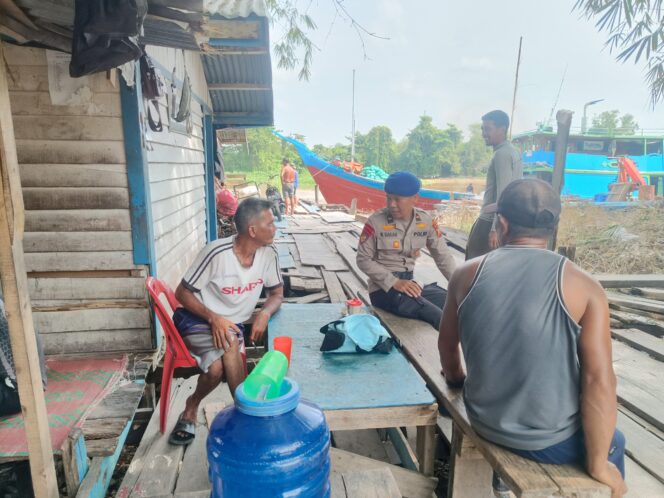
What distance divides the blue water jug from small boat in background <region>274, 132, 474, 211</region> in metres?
18.7

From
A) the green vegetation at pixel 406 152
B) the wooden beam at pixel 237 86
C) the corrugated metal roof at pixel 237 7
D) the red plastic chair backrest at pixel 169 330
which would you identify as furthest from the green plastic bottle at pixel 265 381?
the green vegetation at pixel 406 152

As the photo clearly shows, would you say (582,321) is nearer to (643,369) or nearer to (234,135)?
(643,369)

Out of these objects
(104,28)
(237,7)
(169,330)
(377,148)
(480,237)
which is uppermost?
(377,148)

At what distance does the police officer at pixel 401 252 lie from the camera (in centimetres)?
359

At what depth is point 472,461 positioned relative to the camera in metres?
2.24

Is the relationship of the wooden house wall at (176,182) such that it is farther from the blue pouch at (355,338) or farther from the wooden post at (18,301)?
the wooden post at (18,301)

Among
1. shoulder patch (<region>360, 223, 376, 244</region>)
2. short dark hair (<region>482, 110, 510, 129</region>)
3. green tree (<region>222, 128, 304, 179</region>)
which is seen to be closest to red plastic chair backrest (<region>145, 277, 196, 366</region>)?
shoulder patch (<region>360, 223, 376, 244</region>)

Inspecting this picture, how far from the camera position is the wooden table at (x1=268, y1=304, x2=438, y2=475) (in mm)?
2334

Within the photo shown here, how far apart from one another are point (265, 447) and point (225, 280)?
1.64 meters

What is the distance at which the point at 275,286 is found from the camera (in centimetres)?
333

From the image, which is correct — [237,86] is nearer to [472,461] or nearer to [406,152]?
[472,461]

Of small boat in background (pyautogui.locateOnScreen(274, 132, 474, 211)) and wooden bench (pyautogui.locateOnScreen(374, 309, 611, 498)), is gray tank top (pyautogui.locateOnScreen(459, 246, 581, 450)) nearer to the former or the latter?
wooden bench (pyautogui.locateOnScreen(374, 309, 611, 498))

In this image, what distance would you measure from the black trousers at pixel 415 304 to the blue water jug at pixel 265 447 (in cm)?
215

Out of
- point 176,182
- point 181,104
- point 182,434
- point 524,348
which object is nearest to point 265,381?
point 524,348
